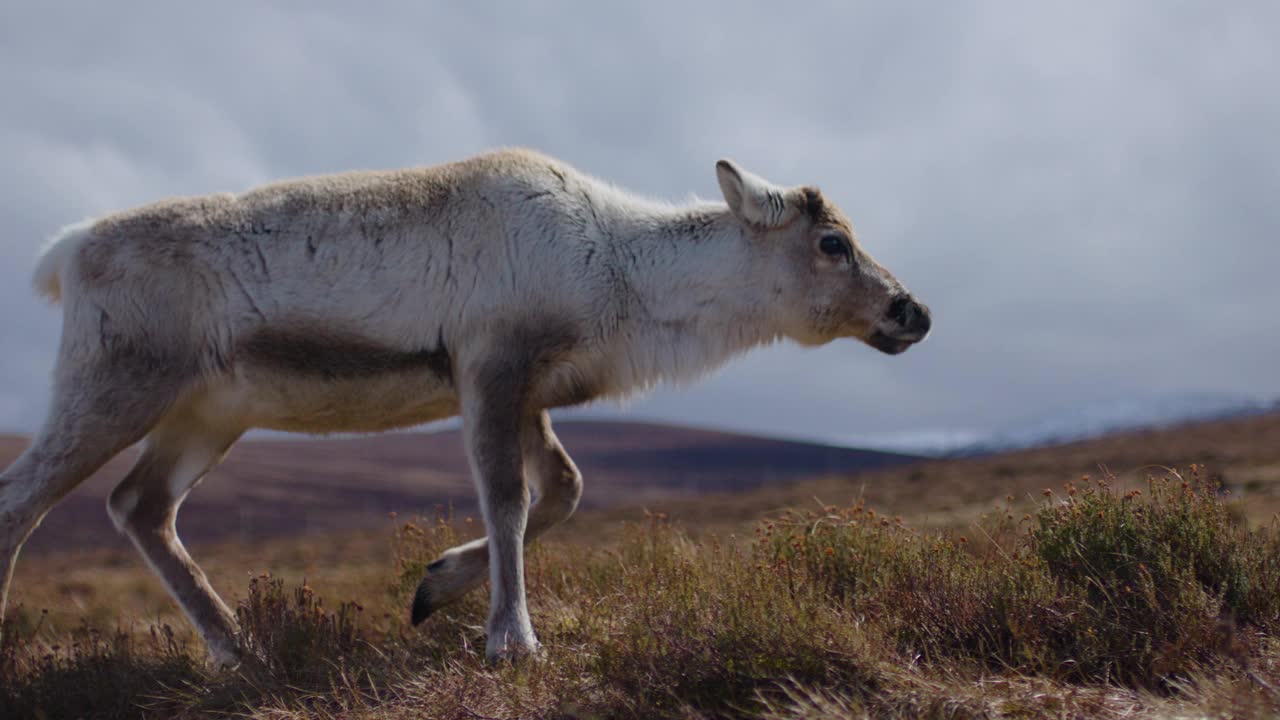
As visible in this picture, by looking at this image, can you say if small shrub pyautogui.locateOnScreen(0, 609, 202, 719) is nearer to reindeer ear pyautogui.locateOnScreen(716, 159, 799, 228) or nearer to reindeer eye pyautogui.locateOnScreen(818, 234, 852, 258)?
reindeer ear pyautogui.locateOnScreen(716, 159, 799, 228)

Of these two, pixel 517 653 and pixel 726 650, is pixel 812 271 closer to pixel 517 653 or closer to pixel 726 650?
pixel 726 650

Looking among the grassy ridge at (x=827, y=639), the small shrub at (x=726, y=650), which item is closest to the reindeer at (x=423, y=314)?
the grassy ridge at (x=827, y=639)

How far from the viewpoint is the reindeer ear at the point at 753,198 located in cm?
621

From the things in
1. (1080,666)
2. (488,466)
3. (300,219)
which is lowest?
(1080,666)

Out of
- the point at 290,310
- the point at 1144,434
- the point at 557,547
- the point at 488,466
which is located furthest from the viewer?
the point at 1144,434

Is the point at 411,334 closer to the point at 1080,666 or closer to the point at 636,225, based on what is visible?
the point at 636,225

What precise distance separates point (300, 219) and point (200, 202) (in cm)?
78

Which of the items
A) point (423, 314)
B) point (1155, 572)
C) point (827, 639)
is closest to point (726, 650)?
point (827, 639)

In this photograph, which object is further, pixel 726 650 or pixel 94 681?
pixel 94 681

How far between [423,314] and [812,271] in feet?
8.28

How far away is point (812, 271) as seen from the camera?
6297mm

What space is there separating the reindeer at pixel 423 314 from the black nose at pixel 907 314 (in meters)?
0.01

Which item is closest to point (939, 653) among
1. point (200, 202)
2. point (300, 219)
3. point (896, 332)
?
point (896, 332)

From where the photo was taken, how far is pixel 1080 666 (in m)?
4.43
